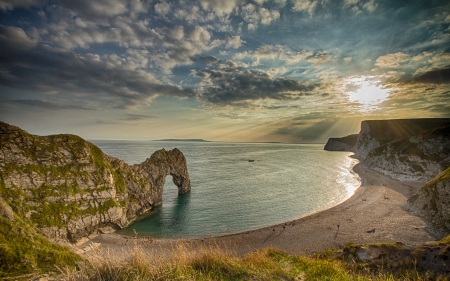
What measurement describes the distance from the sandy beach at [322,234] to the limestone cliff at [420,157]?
25148 mm

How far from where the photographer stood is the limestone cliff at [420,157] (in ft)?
201

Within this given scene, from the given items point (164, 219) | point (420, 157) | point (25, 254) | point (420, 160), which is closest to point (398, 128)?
point (420, 157)

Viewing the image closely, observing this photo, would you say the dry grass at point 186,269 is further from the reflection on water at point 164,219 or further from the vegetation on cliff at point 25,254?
the reflection on water at point 164,219

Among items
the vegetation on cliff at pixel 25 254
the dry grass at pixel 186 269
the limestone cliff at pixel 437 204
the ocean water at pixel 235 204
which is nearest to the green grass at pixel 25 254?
the vegetation on cliff at pixel 25 254

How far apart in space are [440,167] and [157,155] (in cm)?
8082

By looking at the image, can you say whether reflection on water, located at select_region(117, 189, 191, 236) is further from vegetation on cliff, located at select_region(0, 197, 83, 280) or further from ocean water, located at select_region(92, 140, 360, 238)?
vegetation on cliff, located at select_region(0, 197, 83, 280)

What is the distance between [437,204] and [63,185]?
2399 inches

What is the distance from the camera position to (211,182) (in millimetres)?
71188

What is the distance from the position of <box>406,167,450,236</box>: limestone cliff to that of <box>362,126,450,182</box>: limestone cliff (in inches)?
1150

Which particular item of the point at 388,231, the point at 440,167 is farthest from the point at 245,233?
the point at 440,167

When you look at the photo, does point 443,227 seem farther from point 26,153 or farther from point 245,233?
point 26,153

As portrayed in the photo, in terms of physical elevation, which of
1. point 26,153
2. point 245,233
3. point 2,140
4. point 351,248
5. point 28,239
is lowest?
point 245,233

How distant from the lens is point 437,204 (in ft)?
114

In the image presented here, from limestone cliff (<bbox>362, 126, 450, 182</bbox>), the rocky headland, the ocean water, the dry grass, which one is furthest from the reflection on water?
limestone cliff (<bbox>362, 126, 450, 182</bbox>)
